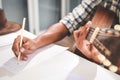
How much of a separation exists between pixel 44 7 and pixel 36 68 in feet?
7.56

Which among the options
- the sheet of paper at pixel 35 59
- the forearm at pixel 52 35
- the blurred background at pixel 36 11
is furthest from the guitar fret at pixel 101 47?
the blurred background at pixel 36 11

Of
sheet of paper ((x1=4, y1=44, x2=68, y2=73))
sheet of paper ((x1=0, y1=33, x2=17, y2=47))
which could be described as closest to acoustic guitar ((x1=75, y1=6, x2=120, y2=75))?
sheet of paper ((x1=4, y1=44, x2=68, y2=73))

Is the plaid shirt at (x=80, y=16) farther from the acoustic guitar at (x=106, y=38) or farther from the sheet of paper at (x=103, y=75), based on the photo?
the sheet of paper at (x=103, y=75)

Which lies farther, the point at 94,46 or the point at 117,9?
the point at 117,9

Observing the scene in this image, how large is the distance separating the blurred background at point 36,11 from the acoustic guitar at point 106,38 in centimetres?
191

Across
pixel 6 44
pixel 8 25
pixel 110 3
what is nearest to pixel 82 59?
pixel 110 3

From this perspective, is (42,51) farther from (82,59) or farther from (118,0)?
(118,0)

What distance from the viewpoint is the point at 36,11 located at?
285 cm

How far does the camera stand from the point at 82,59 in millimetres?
953

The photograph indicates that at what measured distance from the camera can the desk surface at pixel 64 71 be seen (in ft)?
2.66

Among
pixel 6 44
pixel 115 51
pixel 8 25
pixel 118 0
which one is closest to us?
pixel 115 51

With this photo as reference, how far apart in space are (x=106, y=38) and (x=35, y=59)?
0.35 meters

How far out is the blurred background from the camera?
108 inches

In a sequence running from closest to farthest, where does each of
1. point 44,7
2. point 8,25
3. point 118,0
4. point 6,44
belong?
point 118,0 < point 6,44 < point 8,25 < point 44,7
